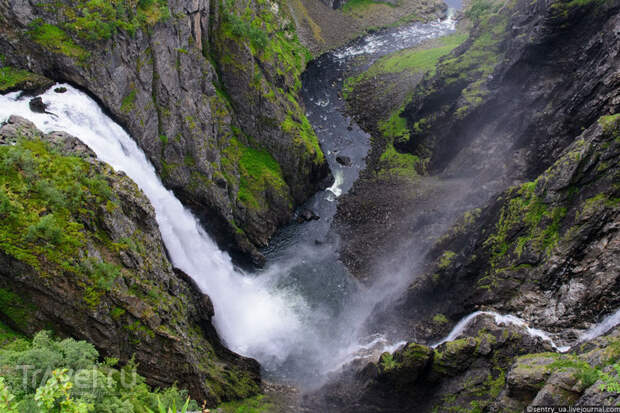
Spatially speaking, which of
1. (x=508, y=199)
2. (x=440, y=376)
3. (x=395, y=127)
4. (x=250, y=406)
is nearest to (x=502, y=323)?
(x=440, y=376)

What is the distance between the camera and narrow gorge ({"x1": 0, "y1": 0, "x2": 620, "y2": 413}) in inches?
821

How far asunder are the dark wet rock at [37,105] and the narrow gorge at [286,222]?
11.8 inches

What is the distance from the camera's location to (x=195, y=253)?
39188 mm

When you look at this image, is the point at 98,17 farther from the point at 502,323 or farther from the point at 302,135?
the point at 502,323

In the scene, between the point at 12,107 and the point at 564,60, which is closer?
the point at 12,107

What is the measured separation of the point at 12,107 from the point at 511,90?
54.8m

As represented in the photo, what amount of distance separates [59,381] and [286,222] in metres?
40.4

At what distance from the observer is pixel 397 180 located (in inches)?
2283

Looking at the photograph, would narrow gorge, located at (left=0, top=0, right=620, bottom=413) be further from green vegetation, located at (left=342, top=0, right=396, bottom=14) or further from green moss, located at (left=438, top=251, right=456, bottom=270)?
green vegetation, located at (left=342, top=0, right=396, bottom=14)

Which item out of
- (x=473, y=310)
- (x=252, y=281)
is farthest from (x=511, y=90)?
(x=252, y=281)

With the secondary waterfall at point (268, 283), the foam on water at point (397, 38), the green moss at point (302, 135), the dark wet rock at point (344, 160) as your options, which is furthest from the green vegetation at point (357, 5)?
the secondary waterfall at point (268, 283)

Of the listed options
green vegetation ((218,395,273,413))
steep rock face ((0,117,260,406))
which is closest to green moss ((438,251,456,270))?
green vegetation ((218,395,273,413))

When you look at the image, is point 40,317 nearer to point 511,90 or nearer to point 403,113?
point 511,90

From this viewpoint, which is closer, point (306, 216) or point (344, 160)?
point (306, 216)
